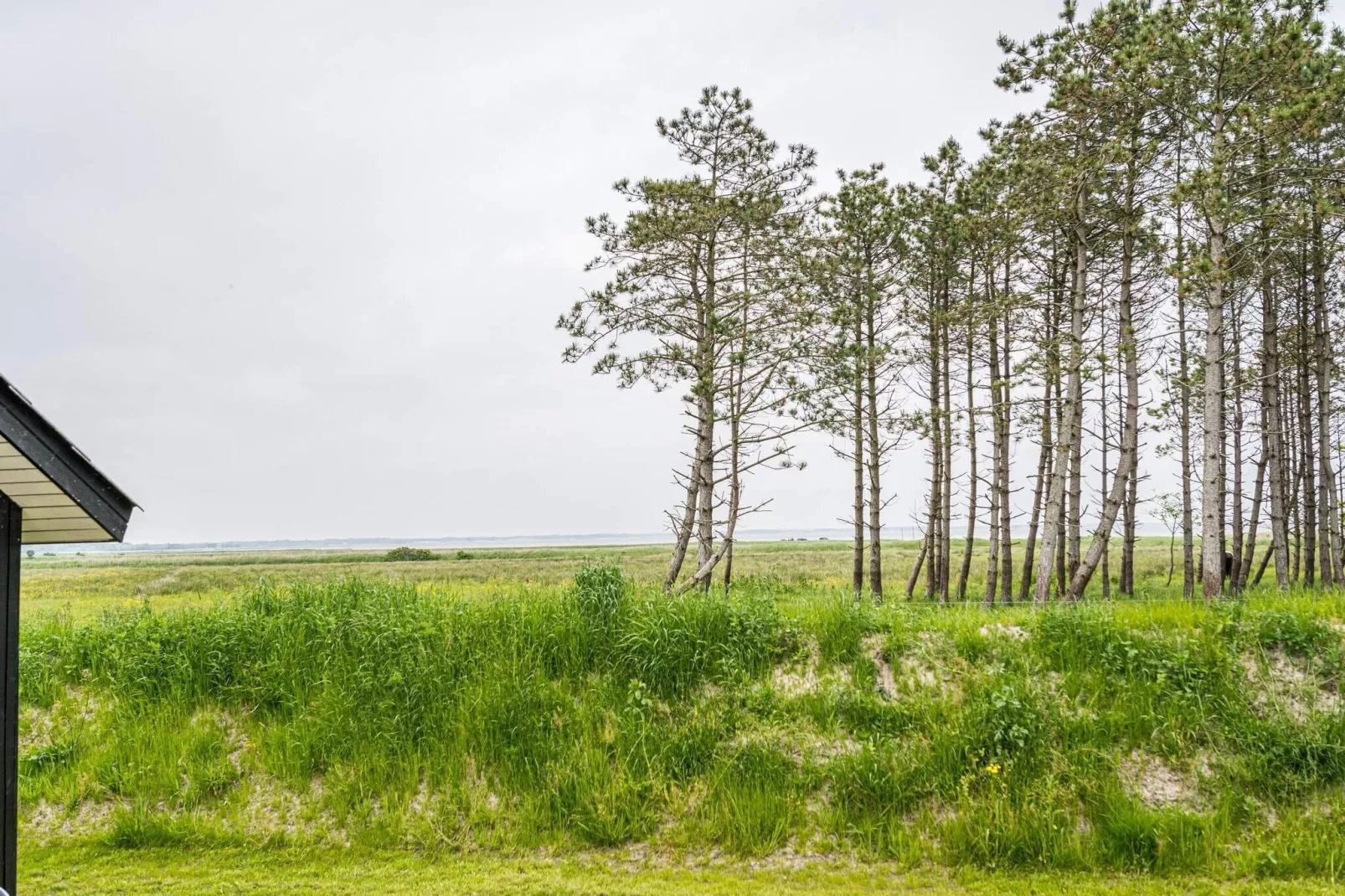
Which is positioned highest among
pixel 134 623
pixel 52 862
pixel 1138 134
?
pixel 1138 134

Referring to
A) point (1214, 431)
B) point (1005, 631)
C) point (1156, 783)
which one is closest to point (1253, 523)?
point (1214, 431)

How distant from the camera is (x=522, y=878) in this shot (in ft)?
17.3

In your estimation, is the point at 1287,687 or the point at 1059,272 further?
the point at 1059,272

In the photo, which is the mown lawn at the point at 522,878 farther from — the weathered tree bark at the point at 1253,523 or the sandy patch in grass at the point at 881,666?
the weathered tree bark at the point at 1253,523

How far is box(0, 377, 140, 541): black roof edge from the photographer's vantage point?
385cm

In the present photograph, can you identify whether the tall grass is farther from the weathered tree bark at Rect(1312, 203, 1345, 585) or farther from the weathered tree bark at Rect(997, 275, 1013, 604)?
the weathered tree bark at Rect(1312, 203, 1345, 585)

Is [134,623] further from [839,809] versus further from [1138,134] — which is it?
[1138,134]

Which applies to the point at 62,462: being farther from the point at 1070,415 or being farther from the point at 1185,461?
the point at 1185,461

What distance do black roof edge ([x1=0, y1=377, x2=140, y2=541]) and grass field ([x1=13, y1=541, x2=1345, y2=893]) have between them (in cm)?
327

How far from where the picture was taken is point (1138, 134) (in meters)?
13.8

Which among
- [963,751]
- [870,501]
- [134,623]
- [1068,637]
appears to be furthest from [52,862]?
[870,501]

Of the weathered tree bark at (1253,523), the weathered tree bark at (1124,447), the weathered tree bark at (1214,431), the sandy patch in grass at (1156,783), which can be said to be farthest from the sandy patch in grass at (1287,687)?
the weathered tree bark at (1253,523)

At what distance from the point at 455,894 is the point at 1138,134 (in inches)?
709

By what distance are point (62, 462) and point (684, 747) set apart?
18.5ft
